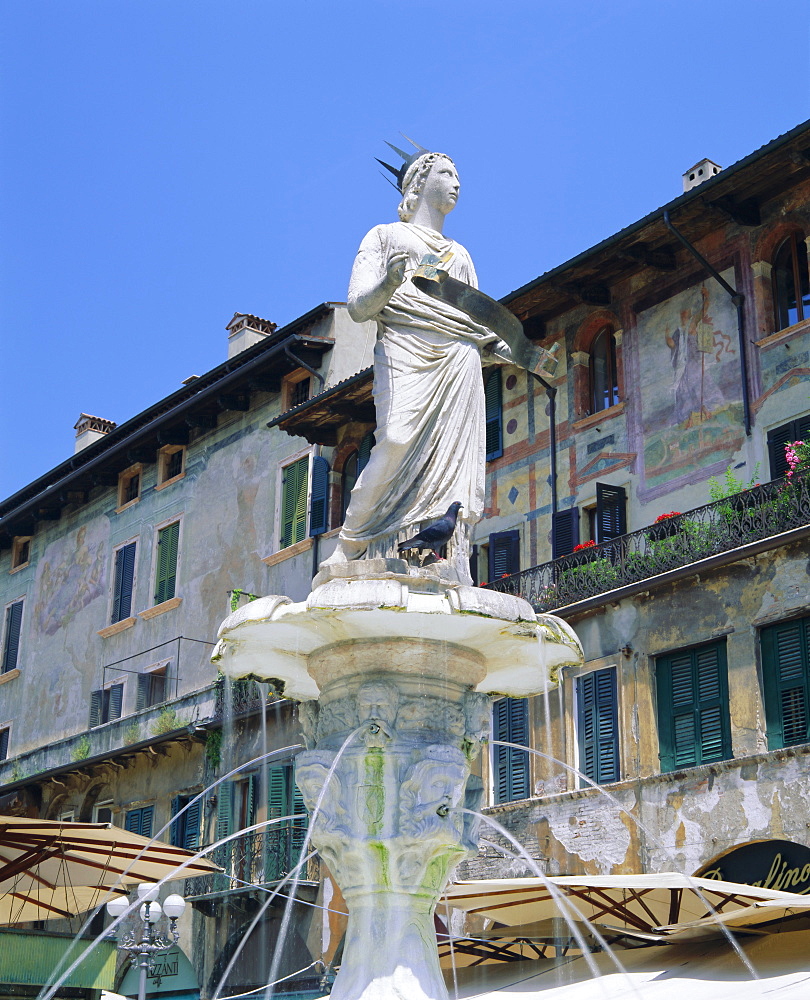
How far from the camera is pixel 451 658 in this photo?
7738 mm

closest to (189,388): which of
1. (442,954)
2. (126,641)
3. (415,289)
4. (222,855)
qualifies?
(126,641)

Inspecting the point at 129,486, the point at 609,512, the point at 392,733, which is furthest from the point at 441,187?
the point at 129,486

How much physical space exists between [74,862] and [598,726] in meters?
8.33

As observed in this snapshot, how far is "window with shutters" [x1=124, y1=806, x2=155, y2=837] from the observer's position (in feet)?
95.6

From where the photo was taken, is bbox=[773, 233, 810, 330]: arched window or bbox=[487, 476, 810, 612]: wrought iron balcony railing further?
bbox=[773, 233, 810, 330]: arched window

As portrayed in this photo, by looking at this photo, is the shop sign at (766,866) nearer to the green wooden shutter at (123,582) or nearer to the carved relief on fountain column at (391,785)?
the carved relief on fountain column at (391,785)

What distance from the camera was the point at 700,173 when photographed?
25.6 meters

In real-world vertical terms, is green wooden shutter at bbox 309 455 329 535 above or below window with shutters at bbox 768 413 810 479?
above

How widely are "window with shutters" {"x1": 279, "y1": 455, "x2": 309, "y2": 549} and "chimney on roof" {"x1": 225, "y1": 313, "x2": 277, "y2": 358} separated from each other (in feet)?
18.9

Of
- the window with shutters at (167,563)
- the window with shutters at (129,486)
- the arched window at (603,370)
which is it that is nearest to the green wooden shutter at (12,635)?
the window with shutters at (129,486)

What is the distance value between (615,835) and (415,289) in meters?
12.6

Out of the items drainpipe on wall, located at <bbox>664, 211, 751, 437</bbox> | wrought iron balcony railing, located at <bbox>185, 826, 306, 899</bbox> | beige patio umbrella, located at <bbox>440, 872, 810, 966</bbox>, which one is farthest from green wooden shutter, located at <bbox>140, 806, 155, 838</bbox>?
beige patio umbrella, located at <bbox>440, 872, 810, 966</bbox>

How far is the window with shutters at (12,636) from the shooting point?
3803cm

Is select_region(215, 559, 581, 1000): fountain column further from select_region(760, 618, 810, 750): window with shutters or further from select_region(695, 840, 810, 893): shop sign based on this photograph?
select_region(760, 618, 810, 750): window with shutters
